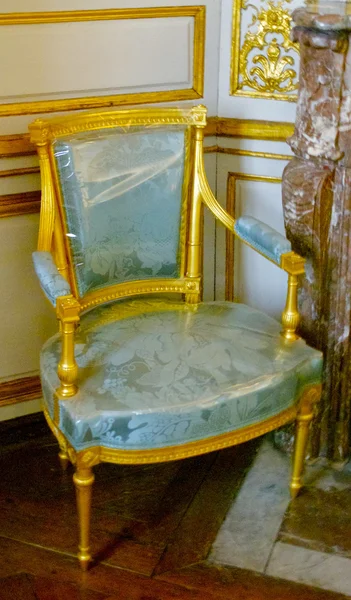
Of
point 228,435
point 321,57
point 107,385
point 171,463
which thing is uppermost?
point 321,57

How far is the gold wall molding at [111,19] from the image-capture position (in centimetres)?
178

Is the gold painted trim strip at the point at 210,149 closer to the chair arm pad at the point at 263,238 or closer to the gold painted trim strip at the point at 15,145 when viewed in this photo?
the chair arm pad at the point at 263,238

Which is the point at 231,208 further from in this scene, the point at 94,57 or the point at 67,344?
the point at 67,344

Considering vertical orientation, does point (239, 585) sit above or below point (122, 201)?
below

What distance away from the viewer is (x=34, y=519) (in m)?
1.78

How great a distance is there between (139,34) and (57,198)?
520 mm

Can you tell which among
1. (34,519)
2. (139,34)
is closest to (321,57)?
(139,34)

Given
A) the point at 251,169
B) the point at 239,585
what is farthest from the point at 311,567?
the point at 251,169

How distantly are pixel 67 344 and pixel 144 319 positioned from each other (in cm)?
35

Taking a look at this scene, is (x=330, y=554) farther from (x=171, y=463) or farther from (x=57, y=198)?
(x=57, y=198)

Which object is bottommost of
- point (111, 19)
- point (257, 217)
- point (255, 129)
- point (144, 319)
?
point (144, 319)

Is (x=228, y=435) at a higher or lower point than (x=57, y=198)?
lower

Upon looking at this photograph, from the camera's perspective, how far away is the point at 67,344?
1.47 metres

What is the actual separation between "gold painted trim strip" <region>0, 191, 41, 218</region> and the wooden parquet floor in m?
0.59
